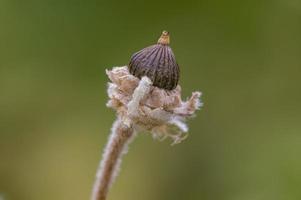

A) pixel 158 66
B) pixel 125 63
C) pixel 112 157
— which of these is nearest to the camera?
pixel 158 66

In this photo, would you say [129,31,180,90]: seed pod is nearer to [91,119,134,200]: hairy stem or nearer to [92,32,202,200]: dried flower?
[92,32,202,200]: dried flower

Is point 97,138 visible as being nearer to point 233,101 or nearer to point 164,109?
point 233,101

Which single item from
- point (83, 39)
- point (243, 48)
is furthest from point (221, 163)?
point (83, 39)

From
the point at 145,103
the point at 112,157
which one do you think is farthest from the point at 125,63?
the point at 145,103

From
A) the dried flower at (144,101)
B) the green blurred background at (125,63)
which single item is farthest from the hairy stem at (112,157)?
the green blurred background at (125,63)

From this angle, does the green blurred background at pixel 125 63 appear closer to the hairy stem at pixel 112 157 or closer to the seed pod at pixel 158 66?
the hairy stem at pixel 112 157

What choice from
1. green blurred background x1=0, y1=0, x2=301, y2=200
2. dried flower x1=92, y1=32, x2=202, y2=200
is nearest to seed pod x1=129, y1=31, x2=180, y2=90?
dried flower x1=92, y1=32, x2=202, y2=200

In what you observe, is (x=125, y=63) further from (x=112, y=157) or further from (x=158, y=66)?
(x=158, y=66)
